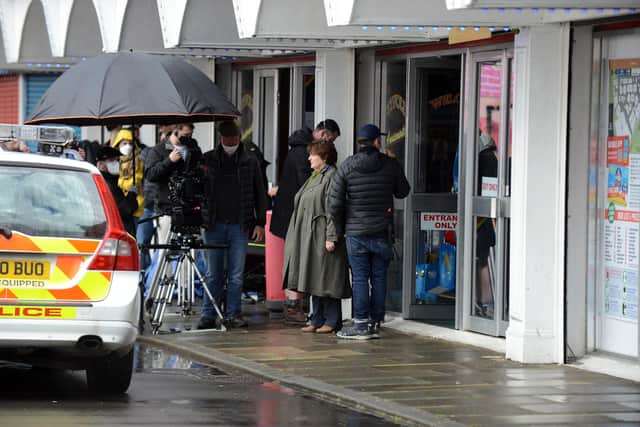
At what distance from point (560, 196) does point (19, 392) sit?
4.60m

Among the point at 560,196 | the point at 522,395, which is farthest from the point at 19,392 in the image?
the point at 560,196

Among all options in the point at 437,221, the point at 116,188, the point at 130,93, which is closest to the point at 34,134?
the point at 130,93

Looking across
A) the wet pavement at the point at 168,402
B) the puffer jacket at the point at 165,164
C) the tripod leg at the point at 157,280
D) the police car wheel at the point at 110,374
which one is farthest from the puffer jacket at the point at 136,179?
the police car wheel at the point at 110,374

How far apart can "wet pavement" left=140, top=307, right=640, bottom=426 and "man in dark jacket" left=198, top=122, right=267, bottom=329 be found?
1.76 ft

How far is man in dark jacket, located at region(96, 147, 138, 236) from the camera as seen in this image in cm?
1565

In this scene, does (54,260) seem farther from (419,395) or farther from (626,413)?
(626,413)

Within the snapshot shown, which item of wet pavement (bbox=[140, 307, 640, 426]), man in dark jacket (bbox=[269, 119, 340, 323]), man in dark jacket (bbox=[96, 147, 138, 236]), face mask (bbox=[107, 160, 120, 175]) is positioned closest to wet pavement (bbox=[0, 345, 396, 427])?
wet pavement (bbox=[140, 307, 640, 426])

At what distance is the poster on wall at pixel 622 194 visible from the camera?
1168cm

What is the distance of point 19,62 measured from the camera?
72.1 ft

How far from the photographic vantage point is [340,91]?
1530cm

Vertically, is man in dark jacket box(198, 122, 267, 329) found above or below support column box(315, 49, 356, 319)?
below

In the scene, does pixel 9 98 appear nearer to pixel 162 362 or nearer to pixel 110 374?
pixel 162 362

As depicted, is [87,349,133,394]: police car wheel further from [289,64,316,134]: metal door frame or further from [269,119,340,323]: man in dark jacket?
[289,64,316,134]: metal door frame

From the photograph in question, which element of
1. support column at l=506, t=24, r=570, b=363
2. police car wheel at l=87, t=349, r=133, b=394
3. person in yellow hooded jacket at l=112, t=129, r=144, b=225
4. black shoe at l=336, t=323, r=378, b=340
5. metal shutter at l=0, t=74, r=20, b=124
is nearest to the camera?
police car wheel at l=87, t=349, r=133, b=394
